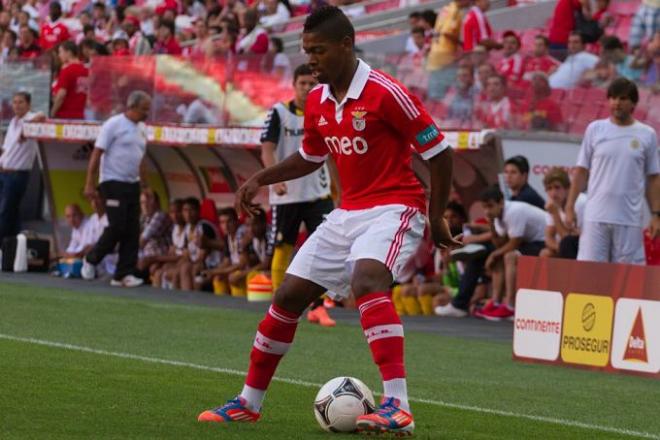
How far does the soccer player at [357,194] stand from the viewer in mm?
7191

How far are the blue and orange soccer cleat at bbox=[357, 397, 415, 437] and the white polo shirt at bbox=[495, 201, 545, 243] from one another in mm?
9017

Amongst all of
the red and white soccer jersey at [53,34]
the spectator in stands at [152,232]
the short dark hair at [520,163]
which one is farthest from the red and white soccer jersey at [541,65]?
the red and white soccer jersey at [53,34]

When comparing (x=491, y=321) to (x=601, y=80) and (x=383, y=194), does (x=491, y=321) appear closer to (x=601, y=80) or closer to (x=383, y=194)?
(x=601, y=80)

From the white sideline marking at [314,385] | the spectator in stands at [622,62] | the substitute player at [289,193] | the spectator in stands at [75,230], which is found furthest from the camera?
the spectator in stands at [75,230]

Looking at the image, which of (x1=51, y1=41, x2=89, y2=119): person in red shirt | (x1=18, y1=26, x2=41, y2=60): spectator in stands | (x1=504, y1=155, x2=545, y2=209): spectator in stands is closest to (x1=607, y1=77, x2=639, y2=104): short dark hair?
(x1=504, y1=155, x2=545, y2=209): spectator in stands

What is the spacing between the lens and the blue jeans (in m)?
22.1

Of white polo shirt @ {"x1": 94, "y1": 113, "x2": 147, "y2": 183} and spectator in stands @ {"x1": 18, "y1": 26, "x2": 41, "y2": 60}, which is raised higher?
spectator in stands @ {"x1": 18, "y1": 26, "x2": 41, "y2": 60}

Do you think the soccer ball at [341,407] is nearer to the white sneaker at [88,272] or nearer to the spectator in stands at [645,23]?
the spectator in stands at [645,23]

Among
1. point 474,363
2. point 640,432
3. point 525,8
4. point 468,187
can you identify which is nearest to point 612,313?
point 474,363

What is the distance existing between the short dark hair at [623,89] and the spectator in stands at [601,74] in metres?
3.08

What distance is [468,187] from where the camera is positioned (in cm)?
1744

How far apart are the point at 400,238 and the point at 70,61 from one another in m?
15.2

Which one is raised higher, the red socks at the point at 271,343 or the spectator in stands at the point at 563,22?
the spectator in stands at the point at 563,22

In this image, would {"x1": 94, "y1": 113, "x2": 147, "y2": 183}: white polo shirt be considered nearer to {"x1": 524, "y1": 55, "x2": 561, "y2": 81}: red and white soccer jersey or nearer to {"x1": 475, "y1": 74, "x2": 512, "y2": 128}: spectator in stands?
{"x1": 475, "y1": 74, "x2": 512, "y2": 128}: spectator in stands
